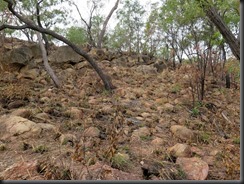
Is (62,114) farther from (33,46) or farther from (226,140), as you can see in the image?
(33,46)

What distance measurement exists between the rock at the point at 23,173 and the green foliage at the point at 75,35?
10.3 m

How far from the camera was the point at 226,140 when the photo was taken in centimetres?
431

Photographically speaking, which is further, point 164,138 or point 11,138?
point 164,138

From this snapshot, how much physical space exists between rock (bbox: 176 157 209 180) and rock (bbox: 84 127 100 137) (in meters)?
1.37

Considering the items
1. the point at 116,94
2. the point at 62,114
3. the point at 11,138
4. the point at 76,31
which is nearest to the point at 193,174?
the point at 11,138

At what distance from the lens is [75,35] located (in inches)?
510

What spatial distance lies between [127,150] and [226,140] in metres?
1.59

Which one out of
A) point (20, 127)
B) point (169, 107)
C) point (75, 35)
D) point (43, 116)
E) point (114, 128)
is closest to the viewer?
point (114, 128)

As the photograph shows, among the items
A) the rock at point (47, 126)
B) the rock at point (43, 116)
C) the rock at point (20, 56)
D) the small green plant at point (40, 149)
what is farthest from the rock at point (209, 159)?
the rock at point (20, 56)

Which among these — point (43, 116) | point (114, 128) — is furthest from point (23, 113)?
point (114, 128)

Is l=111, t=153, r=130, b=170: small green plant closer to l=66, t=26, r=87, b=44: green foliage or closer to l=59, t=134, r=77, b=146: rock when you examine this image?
l=59, t=134, r=77, b=146: rock

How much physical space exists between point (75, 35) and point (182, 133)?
9.59 metres

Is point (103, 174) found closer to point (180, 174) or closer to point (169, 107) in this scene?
point (180, 174)

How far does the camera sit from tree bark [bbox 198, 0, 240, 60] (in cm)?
376
